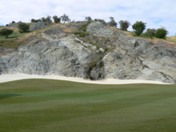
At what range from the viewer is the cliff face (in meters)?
62.9

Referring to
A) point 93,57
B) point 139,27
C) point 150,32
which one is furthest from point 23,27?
point 150,32

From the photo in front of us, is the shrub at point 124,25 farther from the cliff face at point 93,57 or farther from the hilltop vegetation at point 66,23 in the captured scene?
the cliff face at point 93,57

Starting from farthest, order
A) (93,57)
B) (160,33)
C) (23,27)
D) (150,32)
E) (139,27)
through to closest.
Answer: (23,27) → (139,27) → (150,32) → (160,33) → (93,57)

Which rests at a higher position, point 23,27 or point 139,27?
point 139,27

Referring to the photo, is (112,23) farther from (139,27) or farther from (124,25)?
(139,27)

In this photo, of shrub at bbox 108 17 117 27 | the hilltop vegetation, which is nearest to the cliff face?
the hilltop vegetation

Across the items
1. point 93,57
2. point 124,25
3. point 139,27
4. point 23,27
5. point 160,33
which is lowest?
point 93,57

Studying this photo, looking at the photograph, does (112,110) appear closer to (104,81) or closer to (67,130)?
(67,130)

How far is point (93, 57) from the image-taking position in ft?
215

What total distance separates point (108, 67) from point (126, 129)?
5073cm

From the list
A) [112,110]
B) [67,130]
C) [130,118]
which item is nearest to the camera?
[67,130]

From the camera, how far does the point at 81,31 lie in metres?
72.4

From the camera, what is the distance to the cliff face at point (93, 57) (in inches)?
2477

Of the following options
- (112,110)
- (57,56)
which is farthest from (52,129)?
(57,56)
